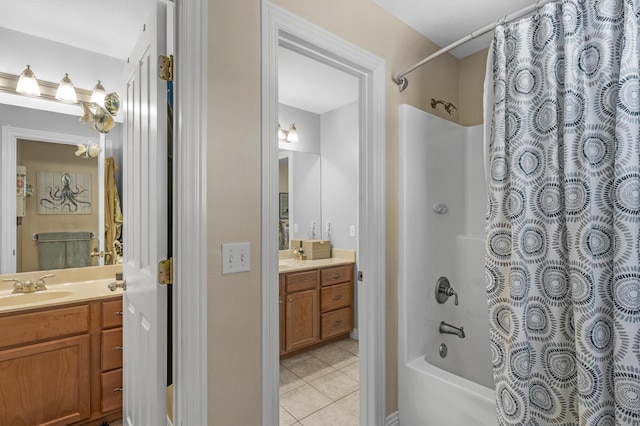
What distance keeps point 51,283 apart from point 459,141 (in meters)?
3.02

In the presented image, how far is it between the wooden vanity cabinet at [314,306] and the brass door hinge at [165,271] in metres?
1.72

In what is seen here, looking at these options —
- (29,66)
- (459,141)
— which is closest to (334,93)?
(459,141)

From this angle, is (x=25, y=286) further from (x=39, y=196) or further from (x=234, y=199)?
(x=234, y=199)

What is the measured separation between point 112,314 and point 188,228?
131cm

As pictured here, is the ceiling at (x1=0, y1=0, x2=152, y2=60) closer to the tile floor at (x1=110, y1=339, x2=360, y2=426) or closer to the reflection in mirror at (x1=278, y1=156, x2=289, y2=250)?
the reflection in mirror at (x1=278, y1=156, x2=289, y2=250)

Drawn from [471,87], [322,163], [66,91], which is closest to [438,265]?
[471,87]

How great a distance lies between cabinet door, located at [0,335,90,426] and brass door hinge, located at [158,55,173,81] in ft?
5.40

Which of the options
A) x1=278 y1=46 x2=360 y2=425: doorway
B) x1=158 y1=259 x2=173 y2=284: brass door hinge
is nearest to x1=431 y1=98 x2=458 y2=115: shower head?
x1=278 y1=46 x2=360 y2=425: doorway

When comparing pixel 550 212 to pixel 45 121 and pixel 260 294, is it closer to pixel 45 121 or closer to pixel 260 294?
pixel 260 294

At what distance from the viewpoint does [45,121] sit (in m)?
2.18

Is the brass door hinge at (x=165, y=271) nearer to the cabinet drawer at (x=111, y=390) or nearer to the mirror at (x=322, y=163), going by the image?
the cabinet drawer at (x=111, y=390)

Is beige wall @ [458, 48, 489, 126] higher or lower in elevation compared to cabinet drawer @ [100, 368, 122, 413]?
higher

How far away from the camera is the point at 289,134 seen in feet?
11.4

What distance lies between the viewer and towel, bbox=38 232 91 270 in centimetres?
211
